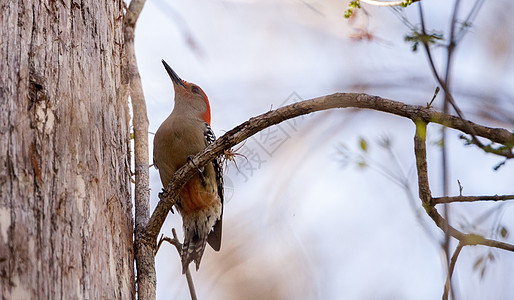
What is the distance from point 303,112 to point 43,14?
58.9 inches

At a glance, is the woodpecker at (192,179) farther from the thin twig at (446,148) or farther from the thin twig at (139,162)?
the thin twig at (446,148)

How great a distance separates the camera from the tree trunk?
2.50 metres

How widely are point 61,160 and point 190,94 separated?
279cm

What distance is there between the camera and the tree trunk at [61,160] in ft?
8.21

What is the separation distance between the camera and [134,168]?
12.8ft

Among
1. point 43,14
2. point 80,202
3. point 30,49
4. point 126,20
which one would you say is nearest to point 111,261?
point 80,202

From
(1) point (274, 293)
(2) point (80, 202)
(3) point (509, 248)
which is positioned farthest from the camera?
(1) point (274, 293)

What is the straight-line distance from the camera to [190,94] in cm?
551

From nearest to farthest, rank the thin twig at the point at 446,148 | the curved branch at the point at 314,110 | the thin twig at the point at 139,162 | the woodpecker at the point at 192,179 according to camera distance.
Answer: the thin twig at the point at 446,148
the curved branch at the point at 314,110
the thin twig at the point at 139,162
the woodpecker at the point at 192,179

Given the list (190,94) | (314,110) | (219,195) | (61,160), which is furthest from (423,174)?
(190,94)

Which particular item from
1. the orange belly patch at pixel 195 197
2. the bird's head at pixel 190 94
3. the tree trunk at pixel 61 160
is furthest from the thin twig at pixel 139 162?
the bird's head at pixel 190 94

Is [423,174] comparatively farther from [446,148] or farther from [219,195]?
[219,195]

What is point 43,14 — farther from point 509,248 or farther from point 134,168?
point 509,248

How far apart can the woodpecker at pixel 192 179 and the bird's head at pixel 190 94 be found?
24 centimetres
